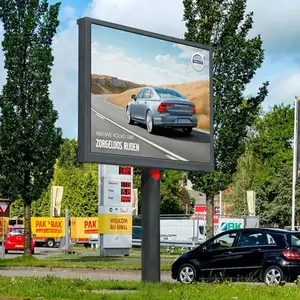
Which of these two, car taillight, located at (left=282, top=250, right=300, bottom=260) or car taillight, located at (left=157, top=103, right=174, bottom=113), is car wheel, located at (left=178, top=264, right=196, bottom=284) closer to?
car taillight, located at (left=282, top=250, right=300, bottom=260)

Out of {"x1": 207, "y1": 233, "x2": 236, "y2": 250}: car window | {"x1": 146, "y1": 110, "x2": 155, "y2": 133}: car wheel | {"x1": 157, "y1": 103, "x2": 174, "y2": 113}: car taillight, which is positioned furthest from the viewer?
{"x1": 207, "y1": 233, "x2": 236, "y2": 250}: car window

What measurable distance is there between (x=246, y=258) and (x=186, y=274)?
1903mm

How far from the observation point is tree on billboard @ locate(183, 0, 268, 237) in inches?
1131

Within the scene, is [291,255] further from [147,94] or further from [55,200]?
[55,200]

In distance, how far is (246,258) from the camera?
68.4ft

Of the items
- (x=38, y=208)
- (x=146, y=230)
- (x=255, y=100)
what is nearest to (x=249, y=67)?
(x=255, y=100)

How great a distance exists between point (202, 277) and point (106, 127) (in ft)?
25.7

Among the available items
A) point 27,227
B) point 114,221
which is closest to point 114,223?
point 114,221

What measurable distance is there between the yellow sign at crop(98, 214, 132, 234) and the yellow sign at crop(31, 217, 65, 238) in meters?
19.1

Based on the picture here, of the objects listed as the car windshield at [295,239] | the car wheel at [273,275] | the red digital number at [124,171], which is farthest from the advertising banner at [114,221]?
the car wheel at [273,275]

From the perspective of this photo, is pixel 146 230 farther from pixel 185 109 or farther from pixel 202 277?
pixel 202 277

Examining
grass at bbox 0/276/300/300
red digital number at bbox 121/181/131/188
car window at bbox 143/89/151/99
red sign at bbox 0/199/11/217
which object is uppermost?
car window at bbox 143/89/151/99

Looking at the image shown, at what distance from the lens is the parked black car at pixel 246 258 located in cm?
2019

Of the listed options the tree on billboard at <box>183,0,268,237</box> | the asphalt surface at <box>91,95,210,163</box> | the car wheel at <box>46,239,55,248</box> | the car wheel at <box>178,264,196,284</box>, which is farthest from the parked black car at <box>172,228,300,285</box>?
the car wheel at <box>46,239,55,248</box>
